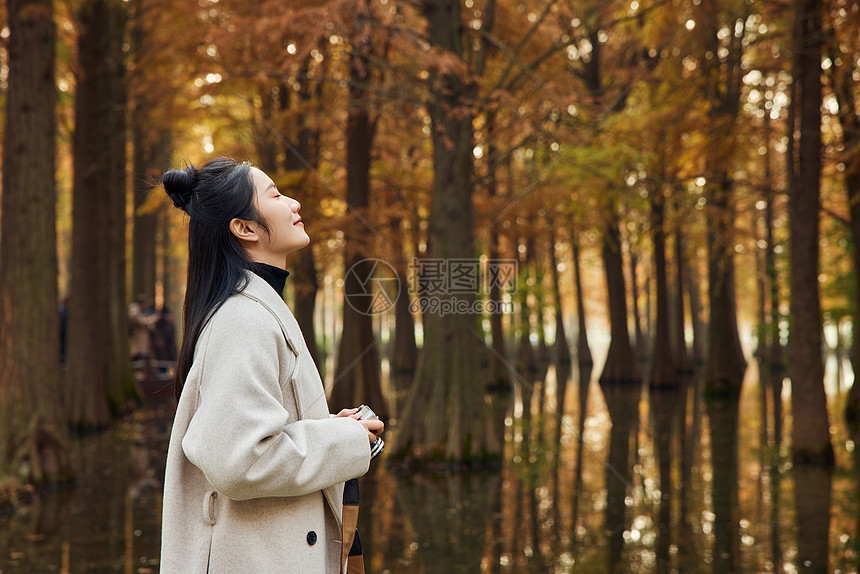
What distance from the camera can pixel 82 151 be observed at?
45.5ft

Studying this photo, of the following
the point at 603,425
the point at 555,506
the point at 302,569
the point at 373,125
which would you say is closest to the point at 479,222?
the point at 373,125

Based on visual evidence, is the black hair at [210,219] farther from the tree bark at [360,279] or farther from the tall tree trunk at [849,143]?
the tree bark at [360,279]

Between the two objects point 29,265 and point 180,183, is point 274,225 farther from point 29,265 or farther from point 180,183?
point 29,265

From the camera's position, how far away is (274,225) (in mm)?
2102

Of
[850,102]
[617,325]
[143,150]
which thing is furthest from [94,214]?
[617,325]

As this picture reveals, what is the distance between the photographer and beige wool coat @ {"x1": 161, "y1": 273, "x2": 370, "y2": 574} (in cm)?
180

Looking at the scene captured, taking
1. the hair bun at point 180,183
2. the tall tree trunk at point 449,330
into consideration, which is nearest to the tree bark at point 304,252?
the tall tree trunk at point 449,330

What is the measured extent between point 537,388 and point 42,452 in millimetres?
16267

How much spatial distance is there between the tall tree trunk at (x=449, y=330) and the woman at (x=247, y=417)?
8608 millimetres

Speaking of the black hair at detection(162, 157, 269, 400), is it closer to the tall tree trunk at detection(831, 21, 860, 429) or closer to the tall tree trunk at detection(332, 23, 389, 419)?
the tall tree trunk at detection(831, 21, 860, 429)

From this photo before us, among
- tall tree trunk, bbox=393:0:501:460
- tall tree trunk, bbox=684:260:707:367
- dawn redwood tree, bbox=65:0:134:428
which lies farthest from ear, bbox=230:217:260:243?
tall tree trunk, bbox=684:260:707:367

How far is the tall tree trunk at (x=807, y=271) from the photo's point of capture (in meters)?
10.3

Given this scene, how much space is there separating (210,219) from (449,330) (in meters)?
8.74

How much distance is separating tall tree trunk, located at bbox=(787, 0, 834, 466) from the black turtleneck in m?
9.52
